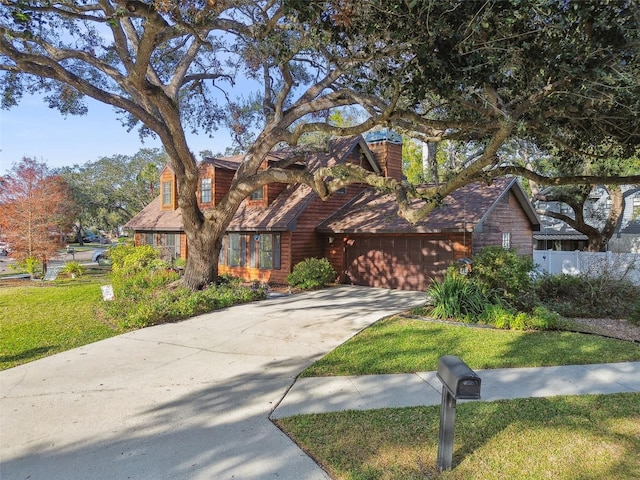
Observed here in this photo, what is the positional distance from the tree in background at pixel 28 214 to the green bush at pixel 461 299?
1667 centimetres

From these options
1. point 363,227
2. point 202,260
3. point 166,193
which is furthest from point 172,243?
point 363,227

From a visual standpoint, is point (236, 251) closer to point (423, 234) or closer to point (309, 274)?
point (309, 274)

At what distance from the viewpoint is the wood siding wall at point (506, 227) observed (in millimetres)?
13898

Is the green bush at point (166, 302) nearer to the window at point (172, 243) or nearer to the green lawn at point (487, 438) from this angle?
the green lawn at point (487, 438)

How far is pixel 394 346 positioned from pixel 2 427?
5318mm

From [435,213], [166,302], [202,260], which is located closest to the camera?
[166,302]

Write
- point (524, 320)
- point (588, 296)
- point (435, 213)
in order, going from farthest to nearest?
1. point (435, 213)
2. point (588, 296)
3. point (524, 320)

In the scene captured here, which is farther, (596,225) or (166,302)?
(596,225)

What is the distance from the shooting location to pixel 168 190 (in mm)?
20938

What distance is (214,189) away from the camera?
17.6 m

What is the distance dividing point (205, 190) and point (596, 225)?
82.3 feet

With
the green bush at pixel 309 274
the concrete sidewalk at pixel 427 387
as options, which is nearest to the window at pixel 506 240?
the green bush at pixel 309 274

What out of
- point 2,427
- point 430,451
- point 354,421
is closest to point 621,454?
point 430,451

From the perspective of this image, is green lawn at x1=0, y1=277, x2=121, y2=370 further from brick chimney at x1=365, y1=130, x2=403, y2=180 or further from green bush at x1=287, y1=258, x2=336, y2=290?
brick chimney at x1=365, y1=130, x2=403, y2=180
